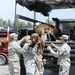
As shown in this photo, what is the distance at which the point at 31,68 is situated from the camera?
24.4 feet

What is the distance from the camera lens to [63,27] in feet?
29.2

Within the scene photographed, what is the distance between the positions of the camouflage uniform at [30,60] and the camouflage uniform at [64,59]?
0.61 meters

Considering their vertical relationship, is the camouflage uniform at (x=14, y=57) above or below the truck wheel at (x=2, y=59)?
above

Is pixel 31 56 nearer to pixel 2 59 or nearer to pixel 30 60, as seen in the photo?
pixel 30 60

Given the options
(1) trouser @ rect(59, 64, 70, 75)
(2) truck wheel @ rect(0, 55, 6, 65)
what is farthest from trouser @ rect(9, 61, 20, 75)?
(2) truck wheel @ rect(0, 55, 6, 65)

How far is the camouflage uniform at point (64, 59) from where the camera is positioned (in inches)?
278

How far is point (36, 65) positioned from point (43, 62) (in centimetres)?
41

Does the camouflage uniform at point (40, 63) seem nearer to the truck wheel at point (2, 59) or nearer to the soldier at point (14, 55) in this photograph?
the soldier at point (14, 55)

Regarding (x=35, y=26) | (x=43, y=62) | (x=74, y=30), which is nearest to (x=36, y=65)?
(x=43, y=62)

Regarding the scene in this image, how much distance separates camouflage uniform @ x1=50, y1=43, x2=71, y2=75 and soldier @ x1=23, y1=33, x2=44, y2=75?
23.4 inches

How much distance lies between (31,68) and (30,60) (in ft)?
0.65

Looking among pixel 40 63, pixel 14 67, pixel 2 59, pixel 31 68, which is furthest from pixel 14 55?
pixel 2 59

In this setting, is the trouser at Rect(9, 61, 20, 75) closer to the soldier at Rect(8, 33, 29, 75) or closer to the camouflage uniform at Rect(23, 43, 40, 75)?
the soldier at Rect(8, 33, 29, 75)

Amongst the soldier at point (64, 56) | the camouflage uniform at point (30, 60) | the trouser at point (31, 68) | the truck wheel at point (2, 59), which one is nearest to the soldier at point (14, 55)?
the camouflage uniform at point (30, 60)
